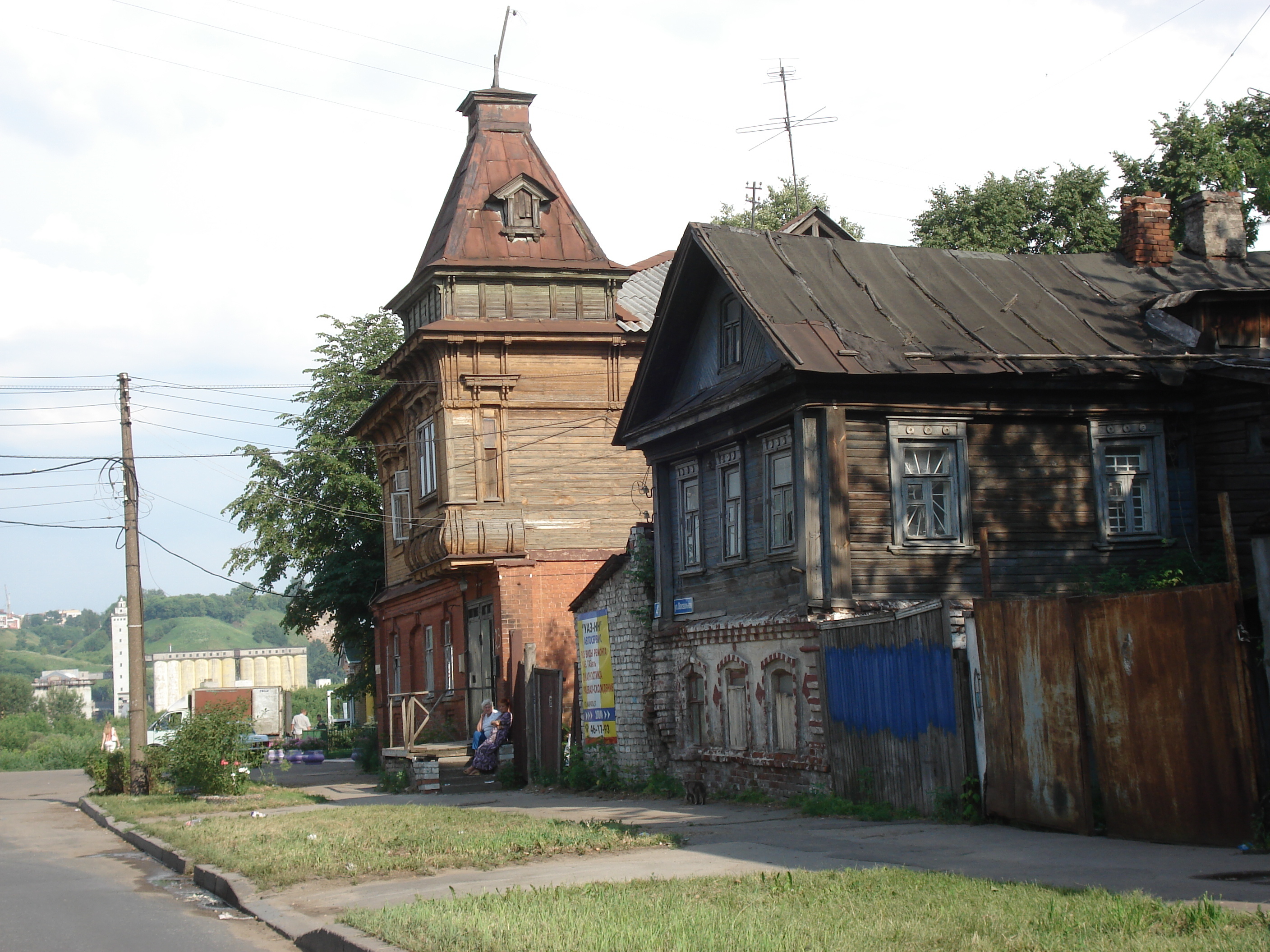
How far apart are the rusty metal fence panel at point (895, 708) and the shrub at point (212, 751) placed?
10979 mm

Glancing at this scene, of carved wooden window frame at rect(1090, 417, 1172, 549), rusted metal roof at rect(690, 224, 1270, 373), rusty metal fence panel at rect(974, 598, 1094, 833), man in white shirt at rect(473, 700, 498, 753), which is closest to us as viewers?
rusty metal fence panel at rect(974, 598, 1094, 833)

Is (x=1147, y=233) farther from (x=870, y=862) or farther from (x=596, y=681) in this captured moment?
(x=870, y=862)

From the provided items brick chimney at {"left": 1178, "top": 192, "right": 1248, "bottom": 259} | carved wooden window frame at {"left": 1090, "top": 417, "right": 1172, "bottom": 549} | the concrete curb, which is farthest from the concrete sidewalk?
brick chimney at {"left": 1178, "top": 192, "right": 1248, "bottom": 259}

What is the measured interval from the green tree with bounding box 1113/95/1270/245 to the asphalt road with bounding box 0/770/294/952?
26.3 meters

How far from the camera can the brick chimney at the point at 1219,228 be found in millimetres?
21828

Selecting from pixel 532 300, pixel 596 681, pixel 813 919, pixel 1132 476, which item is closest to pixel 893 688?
pixel 1132 476

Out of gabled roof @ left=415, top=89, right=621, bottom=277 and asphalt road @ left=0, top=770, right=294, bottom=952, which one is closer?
asphalt road @ left=0, top=770, right=294, bottom=952

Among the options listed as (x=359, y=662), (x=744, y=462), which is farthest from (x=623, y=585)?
(x=359, y=662)

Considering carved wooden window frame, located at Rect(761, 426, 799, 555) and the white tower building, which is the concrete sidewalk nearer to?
carved wooden window frame, located at Rect(761, 426, 799, 555)

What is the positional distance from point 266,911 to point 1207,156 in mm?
29921

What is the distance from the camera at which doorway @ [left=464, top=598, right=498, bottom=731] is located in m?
28.8

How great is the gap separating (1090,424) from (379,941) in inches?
523

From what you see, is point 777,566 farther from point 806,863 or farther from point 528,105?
point 528,105

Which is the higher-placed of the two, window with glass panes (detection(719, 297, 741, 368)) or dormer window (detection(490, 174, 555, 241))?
dormer window (detection(490, 174, 555, 241))
